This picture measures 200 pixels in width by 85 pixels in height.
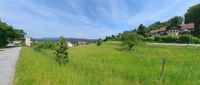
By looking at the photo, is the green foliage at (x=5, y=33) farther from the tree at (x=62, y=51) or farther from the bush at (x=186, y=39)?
the tree at (x=62, y=51)

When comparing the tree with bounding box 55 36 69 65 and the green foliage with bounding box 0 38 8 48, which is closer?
the tree with bounding box 55 36 69 65

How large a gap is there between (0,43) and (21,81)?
223 feet

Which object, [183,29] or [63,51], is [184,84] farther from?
[183,29]

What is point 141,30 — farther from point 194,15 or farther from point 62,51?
point 62,51

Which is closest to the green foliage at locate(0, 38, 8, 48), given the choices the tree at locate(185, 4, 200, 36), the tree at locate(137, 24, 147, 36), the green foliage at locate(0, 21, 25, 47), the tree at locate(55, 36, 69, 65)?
the green foliage at locate(0, 21, 25, 47)

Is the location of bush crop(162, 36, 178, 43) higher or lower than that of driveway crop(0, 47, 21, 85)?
higher

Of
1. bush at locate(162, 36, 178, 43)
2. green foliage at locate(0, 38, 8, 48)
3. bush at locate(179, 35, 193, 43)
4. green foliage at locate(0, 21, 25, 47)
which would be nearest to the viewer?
bush at locate(179, 35, 193, 43)

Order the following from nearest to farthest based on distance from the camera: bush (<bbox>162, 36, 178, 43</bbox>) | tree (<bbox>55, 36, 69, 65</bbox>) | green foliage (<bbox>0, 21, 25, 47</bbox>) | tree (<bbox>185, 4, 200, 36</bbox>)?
tree (<bbox>55, 36, 69, 65</bbox>) < bush (<bbox>162, 36, 178, 43</bbox>) < green foliage (<bbox>0, 21, 25, 47</bbox>) < tree (<bbox>185, 4, 200, 36</bbox>)

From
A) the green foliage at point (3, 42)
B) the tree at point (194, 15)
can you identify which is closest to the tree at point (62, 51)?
the green foliage at point (3, 42)

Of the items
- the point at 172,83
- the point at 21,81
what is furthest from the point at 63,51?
the point at 172,83

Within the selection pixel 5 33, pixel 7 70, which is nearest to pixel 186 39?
pixel 7 70

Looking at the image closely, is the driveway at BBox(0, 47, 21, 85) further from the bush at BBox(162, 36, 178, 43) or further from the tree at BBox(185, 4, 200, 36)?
the tree at BBox(185, 4, 200, 36)

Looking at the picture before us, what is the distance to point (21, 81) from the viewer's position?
11555 mm

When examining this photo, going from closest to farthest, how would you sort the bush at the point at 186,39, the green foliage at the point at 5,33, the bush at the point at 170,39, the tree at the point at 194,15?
the bush at the point at 186,39
the bush at the point at 170,39
the green foliage at the point at 5,33
the tree at the point at 194,15
